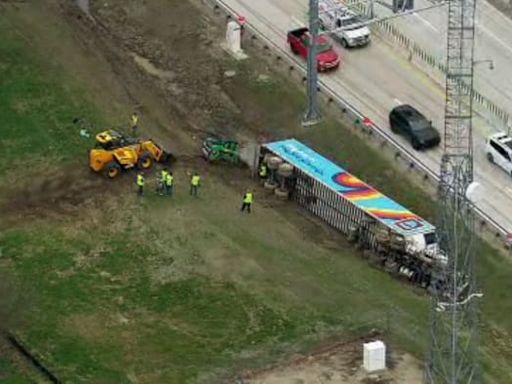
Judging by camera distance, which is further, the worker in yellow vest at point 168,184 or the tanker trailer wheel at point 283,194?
the tanker trailer wheel at point 283,194

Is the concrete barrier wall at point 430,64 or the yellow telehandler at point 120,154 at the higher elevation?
the concrete barrier wall at point 430,64

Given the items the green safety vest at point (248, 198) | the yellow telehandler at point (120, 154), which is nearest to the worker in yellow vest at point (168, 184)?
the yellow telehandler at point (120, 154)

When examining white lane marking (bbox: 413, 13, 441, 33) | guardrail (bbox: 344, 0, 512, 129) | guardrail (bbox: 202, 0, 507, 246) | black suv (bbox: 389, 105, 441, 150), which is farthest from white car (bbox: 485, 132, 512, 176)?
white lane marking (bbox: 413, 13, 441, 33)

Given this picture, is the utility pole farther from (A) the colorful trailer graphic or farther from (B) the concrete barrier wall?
(B) the concrete barrier wall

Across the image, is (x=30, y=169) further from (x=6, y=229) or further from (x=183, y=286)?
(x=183, y=286)

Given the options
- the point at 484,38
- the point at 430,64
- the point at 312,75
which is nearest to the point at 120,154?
the point at 312,75

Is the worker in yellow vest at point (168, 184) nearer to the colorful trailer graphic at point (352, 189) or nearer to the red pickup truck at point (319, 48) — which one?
the colorful trailer graphic at point (352, 189)

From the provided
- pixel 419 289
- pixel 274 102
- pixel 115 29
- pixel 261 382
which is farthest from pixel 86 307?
pixel 115 29
